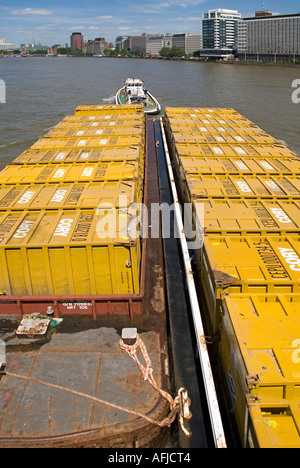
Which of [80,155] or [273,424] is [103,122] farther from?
[273,424]

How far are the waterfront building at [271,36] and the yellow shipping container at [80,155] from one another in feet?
494

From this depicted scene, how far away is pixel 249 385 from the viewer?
18.8ft

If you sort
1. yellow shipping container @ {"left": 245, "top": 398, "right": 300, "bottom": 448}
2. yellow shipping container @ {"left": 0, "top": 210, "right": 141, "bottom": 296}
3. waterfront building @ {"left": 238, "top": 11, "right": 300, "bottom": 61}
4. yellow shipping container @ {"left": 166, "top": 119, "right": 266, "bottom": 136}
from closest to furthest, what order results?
yellow shipping container @ {"left": 245, "top": 398, "right": 300, "bottom": 448}, yellow shipping container @ {"left": 0, "top": 210, "right": 141, "bottom": 296}, yellow shipping container @ {"left": 166, "top": 119, "right": 266, "bottom": 136}, waterfront building @ {"left": 238, "top": 11, "right": 300, "bottom": 61}

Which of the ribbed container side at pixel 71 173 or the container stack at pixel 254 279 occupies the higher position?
the ribbed container side at pixel 71 173

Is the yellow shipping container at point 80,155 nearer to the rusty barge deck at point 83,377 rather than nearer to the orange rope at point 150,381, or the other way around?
the rusty barge deck at point 83,377

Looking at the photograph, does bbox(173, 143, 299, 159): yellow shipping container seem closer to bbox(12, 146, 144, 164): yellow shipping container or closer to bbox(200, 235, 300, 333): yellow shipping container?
bbox(12, 146, 144, 164): yellow shipping container

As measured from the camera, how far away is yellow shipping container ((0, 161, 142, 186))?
1462cm

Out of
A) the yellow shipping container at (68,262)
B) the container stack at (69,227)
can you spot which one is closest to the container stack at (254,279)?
the yellow shipping container at (68,262)

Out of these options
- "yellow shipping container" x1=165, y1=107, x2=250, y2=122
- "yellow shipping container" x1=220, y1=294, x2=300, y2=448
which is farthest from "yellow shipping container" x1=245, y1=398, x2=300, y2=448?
"yellow shipping container" x1=165, y1=107, x2=250, y2=122

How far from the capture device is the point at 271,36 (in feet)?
530

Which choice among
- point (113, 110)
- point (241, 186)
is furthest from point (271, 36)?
point (241, 186)

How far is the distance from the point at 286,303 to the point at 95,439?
447 centimetres

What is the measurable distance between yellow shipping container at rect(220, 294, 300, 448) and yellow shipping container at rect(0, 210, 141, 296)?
10.2 feet

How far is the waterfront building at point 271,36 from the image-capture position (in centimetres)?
15000
